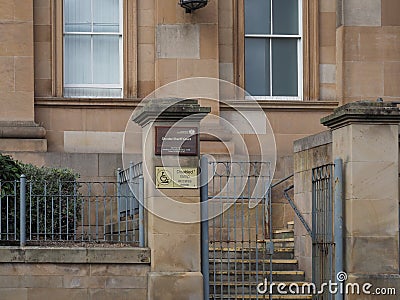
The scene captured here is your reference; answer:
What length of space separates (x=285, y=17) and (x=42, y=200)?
7.59m

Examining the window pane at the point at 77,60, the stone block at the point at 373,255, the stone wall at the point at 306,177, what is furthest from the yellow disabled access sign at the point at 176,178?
the window pane at the point at 77,60

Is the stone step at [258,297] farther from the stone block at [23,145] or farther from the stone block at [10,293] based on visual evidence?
the stone block at [23,145]

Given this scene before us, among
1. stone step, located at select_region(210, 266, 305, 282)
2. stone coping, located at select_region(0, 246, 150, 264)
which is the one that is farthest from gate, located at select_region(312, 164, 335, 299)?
stone coping, located at select_region(0, 246, 150, 264)

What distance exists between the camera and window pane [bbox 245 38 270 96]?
2034 cm

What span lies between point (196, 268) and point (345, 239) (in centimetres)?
206

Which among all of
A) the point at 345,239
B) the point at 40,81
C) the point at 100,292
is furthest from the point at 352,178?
the point at 40,81

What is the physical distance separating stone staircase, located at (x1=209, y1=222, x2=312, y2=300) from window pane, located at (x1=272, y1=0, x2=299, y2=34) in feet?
17.3

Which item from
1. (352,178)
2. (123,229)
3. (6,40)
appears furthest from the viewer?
(6,40)

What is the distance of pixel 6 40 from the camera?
19031 millimetres

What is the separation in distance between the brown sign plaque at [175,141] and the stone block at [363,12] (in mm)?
6783

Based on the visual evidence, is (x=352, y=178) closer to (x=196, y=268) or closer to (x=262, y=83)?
(x=196, y=268)

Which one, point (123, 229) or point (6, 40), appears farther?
point (6, 40)

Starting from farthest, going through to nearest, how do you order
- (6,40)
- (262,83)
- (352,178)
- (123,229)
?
1. (262,83)
2. (6,40)
3. (123,229)
4. (352,178)
